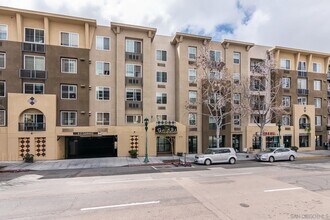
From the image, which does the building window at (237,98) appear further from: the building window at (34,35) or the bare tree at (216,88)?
the building window at (34,35)

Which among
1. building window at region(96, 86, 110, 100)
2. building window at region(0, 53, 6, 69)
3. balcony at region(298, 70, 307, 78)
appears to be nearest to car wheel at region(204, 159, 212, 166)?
building window at region(96, 86, 110, 100)

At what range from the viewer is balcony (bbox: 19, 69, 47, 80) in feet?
74.3

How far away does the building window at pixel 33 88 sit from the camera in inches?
905

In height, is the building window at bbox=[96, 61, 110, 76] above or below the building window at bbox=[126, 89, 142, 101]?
above

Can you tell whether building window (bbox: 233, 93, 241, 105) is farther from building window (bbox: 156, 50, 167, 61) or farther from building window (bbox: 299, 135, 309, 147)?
building window (bbox: 299, 135, 309, 147)

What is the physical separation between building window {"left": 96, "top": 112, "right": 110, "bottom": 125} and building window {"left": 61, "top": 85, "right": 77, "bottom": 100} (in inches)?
A: 142

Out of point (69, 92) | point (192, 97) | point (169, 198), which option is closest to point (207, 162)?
point (192, 97)

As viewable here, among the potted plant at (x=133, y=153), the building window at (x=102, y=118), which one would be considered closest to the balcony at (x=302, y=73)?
the potted plant at (x=133, y=153)

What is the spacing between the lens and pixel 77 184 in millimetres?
11945

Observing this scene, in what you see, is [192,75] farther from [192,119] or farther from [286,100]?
[286,100]

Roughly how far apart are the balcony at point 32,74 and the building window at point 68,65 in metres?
2.14

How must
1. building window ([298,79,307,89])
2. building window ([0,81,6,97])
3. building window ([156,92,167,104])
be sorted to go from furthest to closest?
building window ([298,79,307,89]) → building window ([156,92,167,104]) → building window ([0,81,6,97])

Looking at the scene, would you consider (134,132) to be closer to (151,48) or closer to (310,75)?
(151,48)

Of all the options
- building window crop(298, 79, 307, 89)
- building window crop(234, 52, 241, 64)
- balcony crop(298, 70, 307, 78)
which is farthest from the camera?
building window crop(298, 79, 307, 89)
